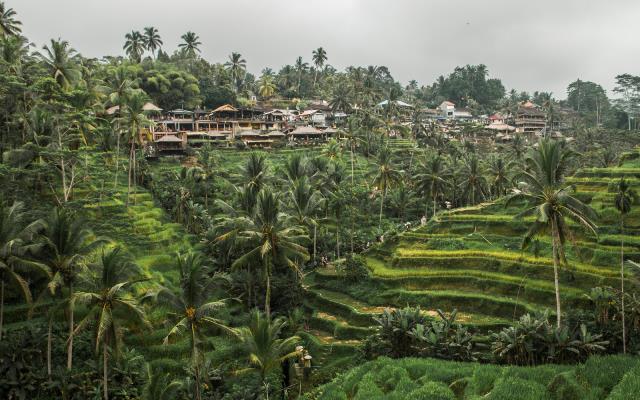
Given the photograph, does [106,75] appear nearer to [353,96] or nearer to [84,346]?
[353,96]

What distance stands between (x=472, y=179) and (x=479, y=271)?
21.3m

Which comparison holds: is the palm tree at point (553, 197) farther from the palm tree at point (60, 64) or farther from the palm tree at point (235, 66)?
the palm tree at point (235, 66)

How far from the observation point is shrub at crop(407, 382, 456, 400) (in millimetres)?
21484

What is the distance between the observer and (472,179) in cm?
5881

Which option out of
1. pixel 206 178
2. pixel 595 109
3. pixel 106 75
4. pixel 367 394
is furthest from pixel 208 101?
pixel 595 109

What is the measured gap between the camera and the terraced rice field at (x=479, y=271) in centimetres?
3503

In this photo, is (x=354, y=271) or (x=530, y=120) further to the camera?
(x=530, y=120)

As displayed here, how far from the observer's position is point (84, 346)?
→ 3084 cm

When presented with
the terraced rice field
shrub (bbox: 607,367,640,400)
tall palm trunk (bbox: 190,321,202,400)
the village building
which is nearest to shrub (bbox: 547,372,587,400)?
shrub (bbox: 607,367,640,400)

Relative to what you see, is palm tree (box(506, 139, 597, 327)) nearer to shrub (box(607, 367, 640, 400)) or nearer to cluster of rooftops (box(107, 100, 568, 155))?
shrub (box(607, 367, 640, 400))

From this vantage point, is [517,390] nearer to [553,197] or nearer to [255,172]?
[553,197]

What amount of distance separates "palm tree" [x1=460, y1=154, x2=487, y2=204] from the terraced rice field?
1017 centimetres

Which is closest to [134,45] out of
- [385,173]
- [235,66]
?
[235,66]

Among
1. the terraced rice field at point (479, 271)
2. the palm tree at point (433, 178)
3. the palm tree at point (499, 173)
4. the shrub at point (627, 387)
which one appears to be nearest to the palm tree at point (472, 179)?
the palm tree at point (499, 173)
